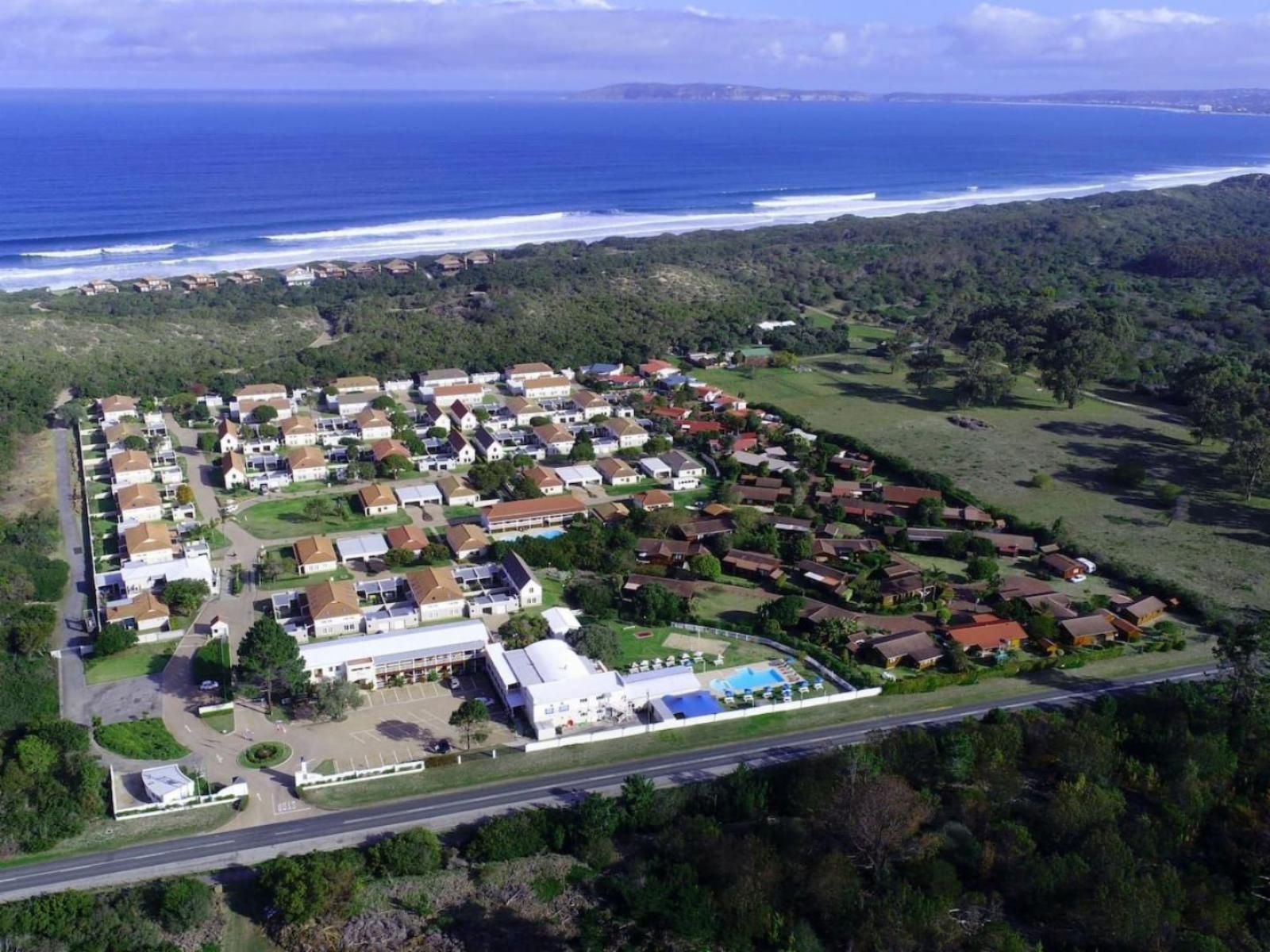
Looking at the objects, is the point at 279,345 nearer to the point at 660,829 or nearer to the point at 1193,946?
the point at 660,829

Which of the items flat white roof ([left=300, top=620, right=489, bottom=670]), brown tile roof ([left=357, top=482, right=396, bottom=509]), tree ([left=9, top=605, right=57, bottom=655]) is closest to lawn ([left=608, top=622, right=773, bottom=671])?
flat white roof ([left=300, top=620, right=489, bottom=670])

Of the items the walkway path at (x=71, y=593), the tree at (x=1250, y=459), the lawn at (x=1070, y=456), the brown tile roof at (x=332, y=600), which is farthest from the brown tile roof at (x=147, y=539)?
the tree at (x=1250, y=459)

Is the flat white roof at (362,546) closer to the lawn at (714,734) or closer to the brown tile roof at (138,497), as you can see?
the brown tile roof at (138,497)

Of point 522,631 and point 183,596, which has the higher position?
point 183,596

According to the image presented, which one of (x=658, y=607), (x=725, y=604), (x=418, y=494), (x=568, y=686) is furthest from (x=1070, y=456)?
(x=568, y=686)

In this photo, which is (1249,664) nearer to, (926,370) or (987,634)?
(987,634)

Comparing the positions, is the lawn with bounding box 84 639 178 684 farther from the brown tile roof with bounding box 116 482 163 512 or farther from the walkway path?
the brown tile roof with bounding box 116 482 163 512
